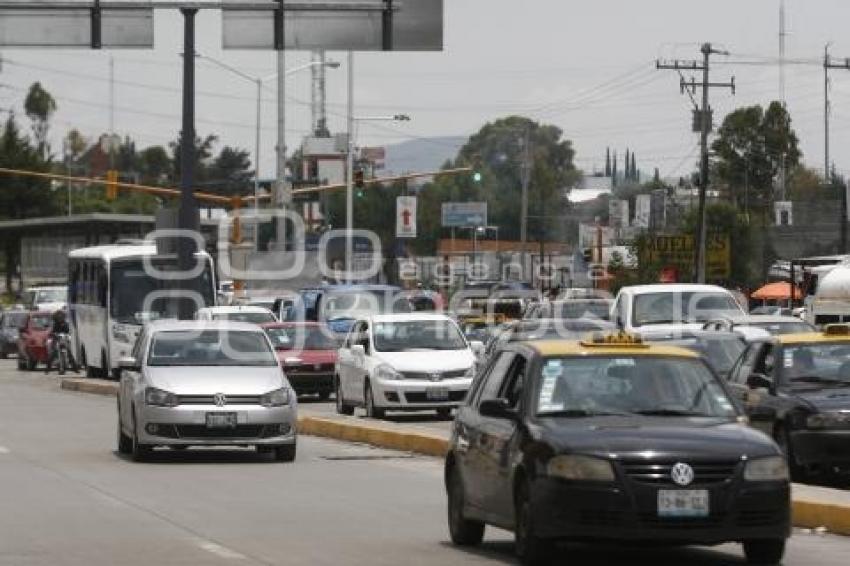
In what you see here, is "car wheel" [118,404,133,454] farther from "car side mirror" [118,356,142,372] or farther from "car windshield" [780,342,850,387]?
"car windshield" [780,342,850,387]

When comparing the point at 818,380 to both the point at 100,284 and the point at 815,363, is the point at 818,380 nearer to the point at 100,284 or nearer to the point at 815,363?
the point at 815,363

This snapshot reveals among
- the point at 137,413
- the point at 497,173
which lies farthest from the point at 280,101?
the point at 497,173

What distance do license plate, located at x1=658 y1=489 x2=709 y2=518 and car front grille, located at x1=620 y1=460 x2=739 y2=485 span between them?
0.20 ft

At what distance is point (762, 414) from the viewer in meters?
20.9

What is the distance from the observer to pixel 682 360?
567 inches

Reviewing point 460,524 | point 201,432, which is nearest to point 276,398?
point 201,432

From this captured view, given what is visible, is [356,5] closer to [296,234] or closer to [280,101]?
[280,101]

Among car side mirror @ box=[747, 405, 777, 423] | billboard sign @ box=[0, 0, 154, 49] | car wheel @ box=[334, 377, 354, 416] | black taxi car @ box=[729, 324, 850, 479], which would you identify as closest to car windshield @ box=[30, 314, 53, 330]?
billboard sign @ box=[0, 0, 154, 49]

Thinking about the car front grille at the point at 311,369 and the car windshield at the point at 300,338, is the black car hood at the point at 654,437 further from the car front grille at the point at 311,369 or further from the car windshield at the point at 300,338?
the car windshield at the point at 300,338

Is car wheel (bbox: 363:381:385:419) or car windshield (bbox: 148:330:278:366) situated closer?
car windshield (bbox: 148:330:278:366)

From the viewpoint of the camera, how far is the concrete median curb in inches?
645

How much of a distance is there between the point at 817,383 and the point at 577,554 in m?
7.35

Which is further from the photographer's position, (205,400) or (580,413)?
(205,400)

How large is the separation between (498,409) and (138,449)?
10.9 m
